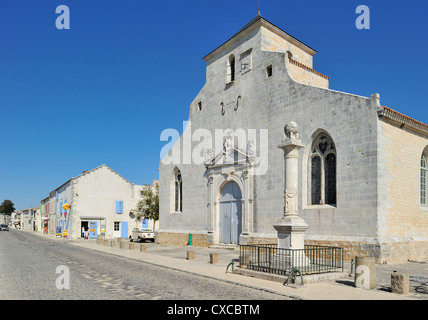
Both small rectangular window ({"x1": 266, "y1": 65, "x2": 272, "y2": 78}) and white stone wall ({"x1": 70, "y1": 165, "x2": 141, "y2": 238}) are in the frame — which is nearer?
small rectangular window ({"x1": 266, "y1": 65, "x2": 272, "y2": 78})

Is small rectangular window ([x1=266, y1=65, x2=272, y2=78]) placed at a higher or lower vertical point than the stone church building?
higher

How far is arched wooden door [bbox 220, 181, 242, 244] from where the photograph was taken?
1978 centimetres

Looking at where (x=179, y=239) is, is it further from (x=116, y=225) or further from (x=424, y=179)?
(x=116, y=225)

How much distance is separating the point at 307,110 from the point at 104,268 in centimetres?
1042

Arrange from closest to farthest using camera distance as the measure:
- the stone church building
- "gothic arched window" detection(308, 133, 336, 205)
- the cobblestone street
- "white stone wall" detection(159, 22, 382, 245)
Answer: the cobblestone street < the stone church building < "white stone wall" detection(159, 22, 382, 245) < "gothic arched window" detection(308, 133, 336, 205)

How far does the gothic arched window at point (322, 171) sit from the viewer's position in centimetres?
1530

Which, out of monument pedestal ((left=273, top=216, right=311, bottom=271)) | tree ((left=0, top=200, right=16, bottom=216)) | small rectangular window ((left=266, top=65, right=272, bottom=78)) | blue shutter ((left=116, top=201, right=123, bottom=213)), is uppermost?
small rectangular window ((left=266, top=65, right=272, bottom=78))

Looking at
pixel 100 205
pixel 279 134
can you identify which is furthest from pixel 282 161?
pixel 100 205

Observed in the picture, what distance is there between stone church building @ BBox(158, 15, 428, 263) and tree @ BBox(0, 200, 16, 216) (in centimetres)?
12233

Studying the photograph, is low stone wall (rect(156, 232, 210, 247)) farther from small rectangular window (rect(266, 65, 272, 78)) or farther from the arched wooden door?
small rectangular window (rect(266, 65, 272, 78))

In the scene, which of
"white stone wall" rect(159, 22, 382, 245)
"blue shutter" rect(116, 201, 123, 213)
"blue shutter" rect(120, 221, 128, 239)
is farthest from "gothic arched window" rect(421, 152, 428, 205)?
"blue shutter" rect(120, 221, 128, 239)

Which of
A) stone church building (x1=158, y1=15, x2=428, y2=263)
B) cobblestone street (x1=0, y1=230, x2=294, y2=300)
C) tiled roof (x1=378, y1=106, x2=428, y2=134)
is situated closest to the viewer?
cobblestone street (x1=0, y1=230, x2=294, y2=300)

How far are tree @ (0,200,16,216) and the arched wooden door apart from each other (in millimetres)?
128603
